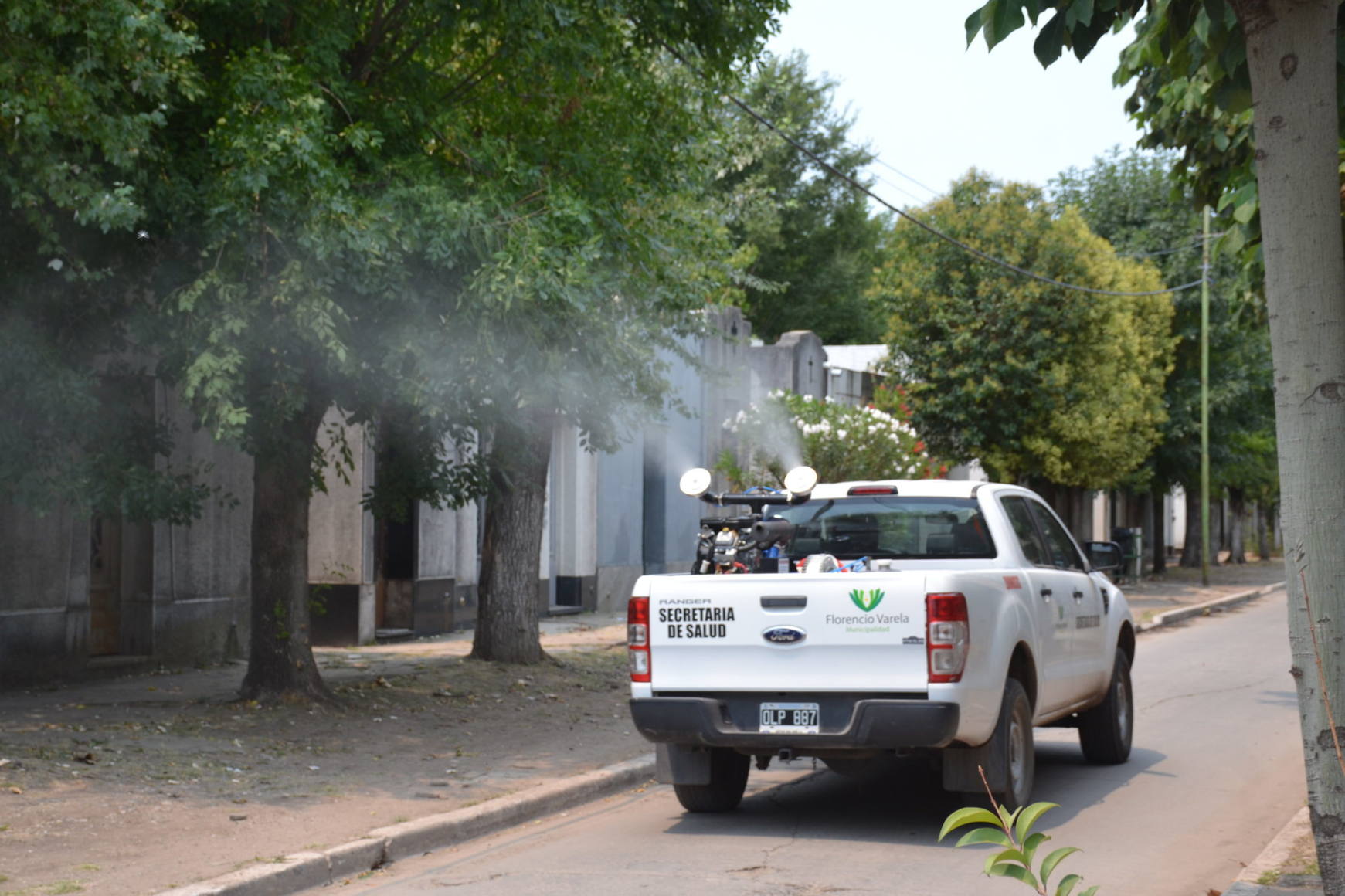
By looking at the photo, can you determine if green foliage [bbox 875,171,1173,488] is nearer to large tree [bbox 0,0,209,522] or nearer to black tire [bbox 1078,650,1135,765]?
black tire [bbox 1078,650,1135,765]

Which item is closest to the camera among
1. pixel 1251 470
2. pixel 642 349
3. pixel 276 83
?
pixel 276 83

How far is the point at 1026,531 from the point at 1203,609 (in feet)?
66.8

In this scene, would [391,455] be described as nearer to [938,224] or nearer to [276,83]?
[276,83]

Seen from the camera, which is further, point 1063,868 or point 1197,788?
point 1197,788

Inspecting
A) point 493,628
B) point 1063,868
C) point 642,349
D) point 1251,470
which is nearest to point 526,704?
point 493,628

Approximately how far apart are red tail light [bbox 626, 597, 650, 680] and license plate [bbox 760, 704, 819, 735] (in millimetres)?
720

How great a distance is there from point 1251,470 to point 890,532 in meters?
38.6

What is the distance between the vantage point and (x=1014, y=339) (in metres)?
29.0

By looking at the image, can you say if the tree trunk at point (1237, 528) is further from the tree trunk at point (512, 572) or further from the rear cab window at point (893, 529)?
the rear cab window at point (893, 529)

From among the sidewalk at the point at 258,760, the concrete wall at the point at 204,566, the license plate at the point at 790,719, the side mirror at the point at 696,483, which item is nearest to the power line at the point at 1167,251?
the sidewalk at the point at 258,760

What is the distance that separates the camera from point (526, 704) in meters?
12.8

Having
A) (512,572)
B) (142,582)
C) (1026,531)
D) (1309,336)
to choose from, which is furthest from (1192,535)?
(1309,336)

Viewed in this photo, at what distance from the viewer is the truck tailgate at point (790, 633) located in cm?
758

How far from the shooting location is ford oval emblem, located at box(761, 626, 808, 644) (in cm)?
780
